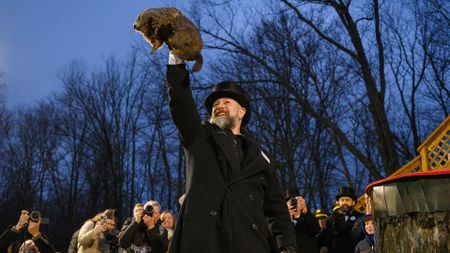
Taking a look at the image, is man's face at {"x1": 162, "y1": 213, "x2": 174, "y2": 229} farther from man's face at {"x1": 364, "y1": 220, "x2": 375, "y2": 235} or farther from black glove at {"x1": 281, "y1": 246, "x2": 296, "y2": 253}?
black glove at {"x1": 281, "y1": 246, "x2": 296, "y2": 253}

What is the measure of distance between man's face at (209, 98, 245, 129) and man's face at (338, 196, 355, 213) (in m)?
4.74

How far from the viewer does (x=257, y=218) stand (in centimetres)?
327

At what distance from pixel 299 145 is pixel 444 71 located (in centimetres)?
734

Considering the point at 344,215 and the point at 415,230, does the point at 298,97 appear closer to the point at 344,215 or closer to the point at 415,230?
the point at 344,215

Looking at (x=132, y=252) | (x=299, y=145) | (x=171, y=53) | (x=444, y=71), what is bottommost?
(x=132, y=252)

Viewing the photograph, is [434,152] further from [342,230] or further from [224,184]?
[224,184]

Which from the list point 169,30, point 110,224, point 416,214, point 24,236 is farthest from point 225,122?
point 24,236

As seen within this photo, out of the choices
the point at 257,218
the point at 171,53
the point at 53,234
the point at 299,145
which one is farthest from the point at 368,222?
the point at 53,234

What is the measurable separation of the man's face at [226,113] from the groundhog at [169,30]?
67cm

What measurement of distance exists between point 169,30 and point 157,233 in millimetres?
4794

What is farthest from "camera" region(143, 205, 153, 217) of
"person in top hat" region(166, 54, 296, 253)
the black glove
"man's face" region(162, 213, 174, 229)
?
the black glove

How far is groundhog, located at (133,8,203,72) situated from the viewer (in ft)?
10.1

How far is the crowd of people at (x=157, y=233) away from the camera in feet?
23.3

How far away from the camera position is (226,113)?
147 inches
